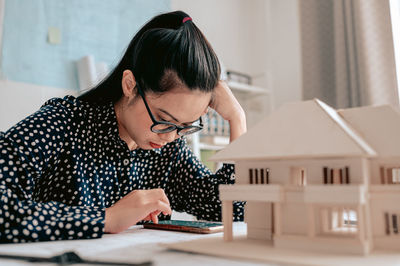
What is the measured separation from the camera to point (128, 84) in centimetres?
106

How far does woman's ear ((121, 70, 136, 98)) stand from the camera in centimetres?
104

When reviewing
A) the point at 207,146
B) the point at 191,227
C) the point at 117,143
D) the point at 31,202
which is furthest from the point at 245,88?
the point at 31,202

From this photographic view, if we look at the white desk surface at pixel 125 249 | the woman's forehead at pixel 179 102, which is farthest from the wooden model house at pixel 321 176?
the woman's forehead at pixel 179 102

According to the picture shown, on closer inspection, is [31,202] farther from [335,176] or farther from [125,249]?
[335,176]

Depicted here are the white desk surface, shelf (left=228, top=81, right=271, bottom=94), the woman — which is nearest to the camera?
the white desk surface

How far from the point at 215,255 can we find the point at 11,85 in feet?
5.54

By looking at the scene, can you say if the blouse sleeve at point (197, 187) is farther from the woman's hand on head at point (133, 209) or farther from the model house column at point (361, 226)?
the model house column at point (361, 226)

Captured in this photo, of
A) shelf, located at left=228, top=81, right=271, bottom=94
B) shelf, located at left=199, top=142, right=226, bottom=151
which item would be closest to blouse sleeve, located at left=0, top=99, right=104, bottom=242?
shelf, located at left=199, top=142, right=226, bottom=151

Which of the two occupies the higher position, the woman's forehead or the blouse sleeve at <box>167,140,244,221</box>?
the woman's forehead

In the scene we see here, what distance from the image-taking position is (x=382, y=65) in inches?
83.7

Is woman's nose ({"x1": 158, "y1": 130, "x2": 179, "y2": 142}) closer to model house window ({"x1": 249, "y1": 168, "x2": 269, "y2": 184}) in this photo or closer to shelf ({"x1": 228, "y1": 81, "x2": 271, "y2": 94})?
model house window ({"x1": 249, "y1": 168, "x2": 269, "y2": 184})

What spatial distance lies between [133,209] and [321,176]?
436 mm

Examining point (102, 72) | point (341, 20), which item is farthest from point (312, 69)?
point (102, 72)

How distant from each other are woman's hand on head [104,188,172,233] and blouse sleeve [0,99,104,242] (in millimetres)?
28
